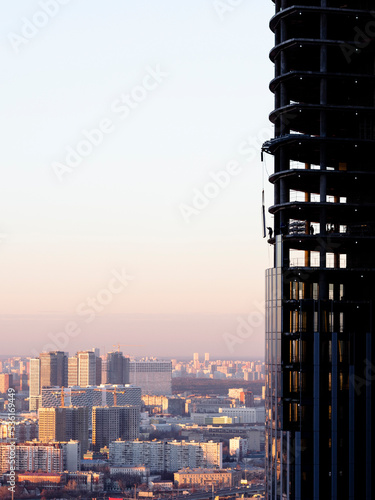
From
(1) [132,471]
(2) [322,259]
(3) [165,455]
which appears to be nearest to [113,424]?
(3) [165,455]

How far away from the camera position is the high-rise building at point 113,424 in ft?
596

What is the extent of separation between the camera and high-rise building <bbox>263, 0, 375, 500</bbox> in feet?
125

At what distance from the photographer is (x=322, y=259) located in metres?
39.7

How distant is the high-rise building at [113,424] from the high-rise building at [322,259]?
143637 millimetres

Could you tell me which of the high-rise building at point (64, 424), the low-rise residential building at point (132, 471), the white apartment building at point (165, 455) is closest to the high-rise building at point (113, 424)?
the high-rise building at point (64, 424)

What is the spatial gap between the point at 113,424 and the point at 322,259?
5891 inches

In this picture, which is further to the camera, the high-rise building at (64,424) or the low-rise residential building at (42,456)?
the high-rise building at (64,424)

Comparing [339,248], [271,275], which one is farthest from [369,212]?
[271,275]

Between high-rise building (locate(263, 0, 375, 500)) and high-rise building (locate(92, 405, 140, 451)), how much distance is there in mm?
143637

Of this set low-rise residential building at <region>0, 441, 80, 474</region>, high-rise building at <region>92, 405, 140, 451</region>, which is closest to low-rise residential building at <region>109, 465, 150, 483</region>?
low-rise residential building at <region>0, 441, 80, 474</region>

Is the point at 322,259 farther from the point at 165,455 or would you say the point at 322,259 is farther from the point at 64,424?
the point at 64,424

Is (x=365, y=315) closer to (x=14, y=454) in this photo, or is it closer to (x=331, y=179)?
(x=331, y=179)

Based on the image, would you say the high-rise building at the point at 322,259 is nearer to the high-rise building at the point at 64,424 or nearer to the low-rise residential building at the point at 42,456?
the low-rise residential building at the point at 42,456

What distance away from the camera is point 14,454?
139500 mm
